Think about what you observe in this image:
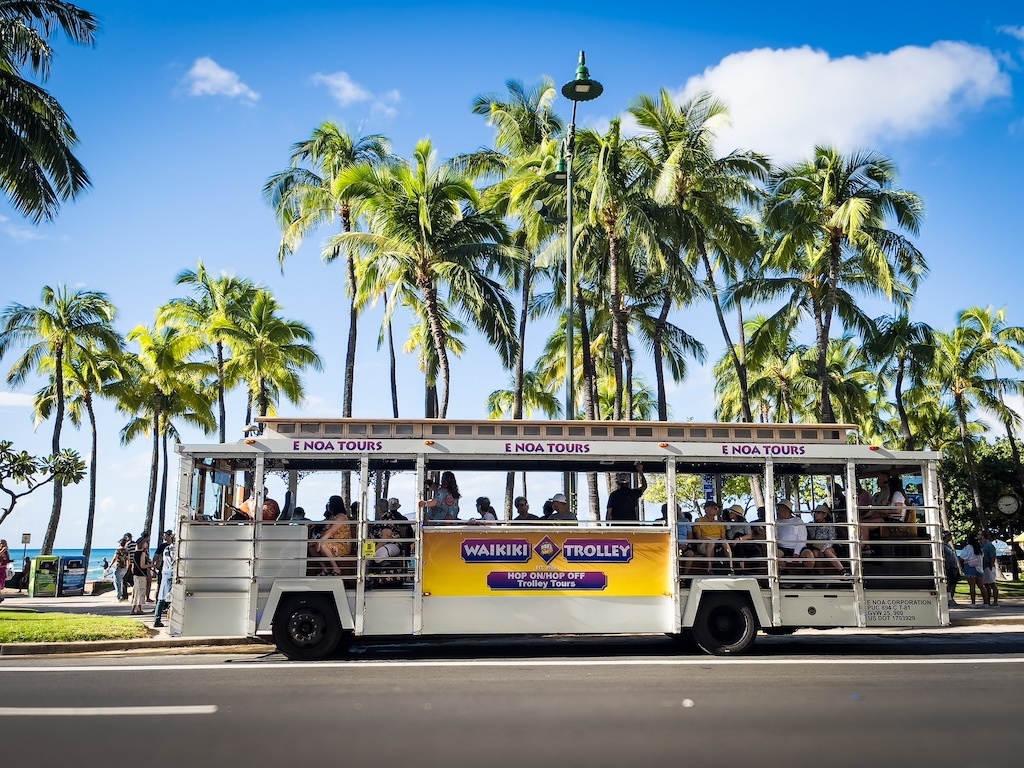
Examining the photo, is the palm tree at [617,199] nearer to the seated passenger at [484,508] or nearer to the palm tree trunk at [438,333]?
the palm tree trunk at [438,333]

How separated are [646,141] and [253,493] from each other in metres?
17.7

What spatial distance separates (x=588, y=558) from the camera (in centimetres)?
1118

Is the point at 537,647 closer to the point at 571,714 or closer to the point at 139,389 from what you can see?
the point at 571,714

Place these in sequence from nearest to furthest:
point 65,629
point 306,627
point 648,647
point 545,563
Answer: point 306,627 < point 545,563 < point 648,647 < point 65,629

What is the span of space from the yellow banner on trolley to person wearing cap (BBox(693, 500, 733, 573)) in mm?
499

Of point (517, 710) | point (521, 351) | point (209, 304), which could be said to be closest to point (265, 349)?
point (209, 304)

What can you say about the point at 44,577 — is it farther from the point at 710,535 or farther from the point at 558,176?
the point at 710,535

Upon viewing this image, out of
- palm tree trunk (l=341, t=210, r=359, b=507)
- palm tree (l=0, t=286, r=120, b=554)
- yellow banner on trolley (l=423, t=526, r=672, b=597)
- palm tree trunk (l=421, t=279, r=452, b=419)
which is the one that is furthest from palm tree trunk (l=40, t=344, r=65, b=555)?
yellow banner on trolley (l=423, t=526, r=672, b=597)

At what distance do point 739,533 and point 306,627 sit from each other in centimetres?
576

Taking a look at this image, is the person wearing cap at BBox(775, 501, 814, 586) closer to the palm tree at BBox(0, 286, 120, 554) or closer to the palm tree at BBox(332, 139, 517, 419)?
the palm tree at BBox(332, 139, 517, 419)

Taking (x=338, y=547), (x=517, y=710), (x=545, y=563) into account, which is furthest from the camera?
(x=545, y=563)

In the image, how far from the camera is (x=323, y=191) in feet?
92.7

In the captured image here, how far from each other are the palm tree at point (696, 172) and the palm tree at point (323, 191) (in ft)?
31.1

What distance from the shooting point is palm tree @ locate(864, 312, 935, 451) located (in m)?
35.0
